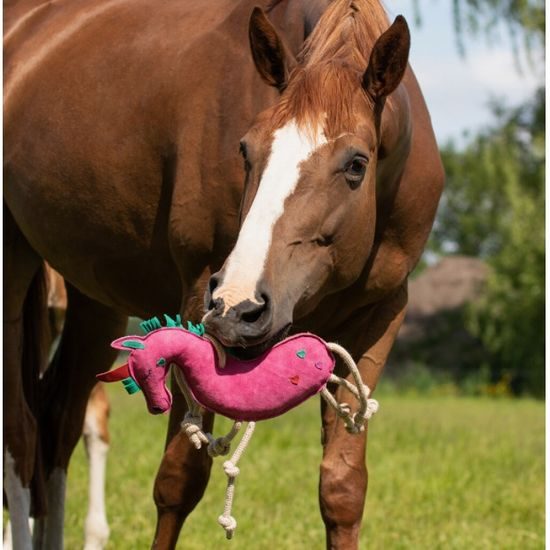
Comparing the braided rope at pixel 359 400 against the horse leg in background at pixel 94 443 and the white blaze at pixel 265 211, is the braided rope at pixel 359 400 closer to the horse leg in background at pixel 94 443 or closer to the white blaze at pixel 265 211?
the white blaze at pixel 265 211

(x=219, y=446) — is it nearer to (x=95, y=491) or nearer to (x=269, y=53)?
(x=269, y=53)

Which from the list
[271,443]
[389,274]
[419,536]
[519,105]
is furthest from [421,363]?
[389,274]

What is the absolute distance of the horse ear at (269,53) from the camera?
11.5 ft

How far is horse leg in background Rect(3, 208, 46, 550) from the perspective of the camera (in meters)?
4.89

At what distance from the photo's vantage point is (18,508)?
4.87 meters

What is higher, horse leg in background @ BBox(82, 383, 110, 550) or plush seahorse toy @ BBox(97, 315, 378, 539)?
horse leg in background @ BBox(82, 383, 110, 550)

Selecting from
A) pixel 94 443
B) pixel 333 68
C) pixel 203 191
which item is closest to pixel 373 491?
pixel 94 443

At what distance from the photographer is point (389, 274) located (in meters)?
3.95

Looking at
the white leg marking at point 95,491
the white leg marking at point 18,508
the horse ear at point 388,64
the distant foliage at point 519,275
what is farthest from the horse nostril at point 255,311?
the distant foliage at point 519,275

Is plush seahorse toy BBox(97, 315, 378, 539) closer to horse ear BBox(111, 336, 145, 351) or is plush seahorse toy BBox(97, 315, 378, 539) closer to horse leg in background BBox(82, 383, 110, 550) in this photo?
horse ear BBox(111, 336, 145, 351)

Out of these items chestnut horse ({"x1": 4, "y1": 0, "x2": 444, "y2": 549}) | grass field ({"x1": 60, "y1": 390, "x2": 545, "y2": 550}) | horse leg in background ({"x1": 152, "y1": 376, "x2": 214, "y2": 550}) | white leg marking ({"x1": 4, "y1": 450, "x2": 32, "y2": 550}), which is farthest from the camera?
grass field ({"x1": 60, "y1": 390, "x2": 545, "y2": 550})

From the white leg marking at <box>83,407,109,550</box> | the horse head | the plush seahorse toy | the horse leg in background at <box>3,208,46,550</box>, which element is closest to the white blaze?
the horse head

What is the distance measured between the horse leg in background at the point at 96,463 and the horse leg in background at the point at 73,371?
259mm

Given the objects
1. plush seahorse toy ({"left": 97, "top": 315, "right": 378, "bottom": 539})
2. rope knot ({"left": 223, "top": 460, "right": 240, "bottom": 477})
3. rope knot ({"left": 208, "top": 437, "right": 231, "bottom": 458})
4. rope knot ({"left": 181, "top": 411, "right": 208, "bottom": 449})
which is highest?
plush seahorse toy ({"left": 97, "top": 315, "right": 378, "bottom": 539})
